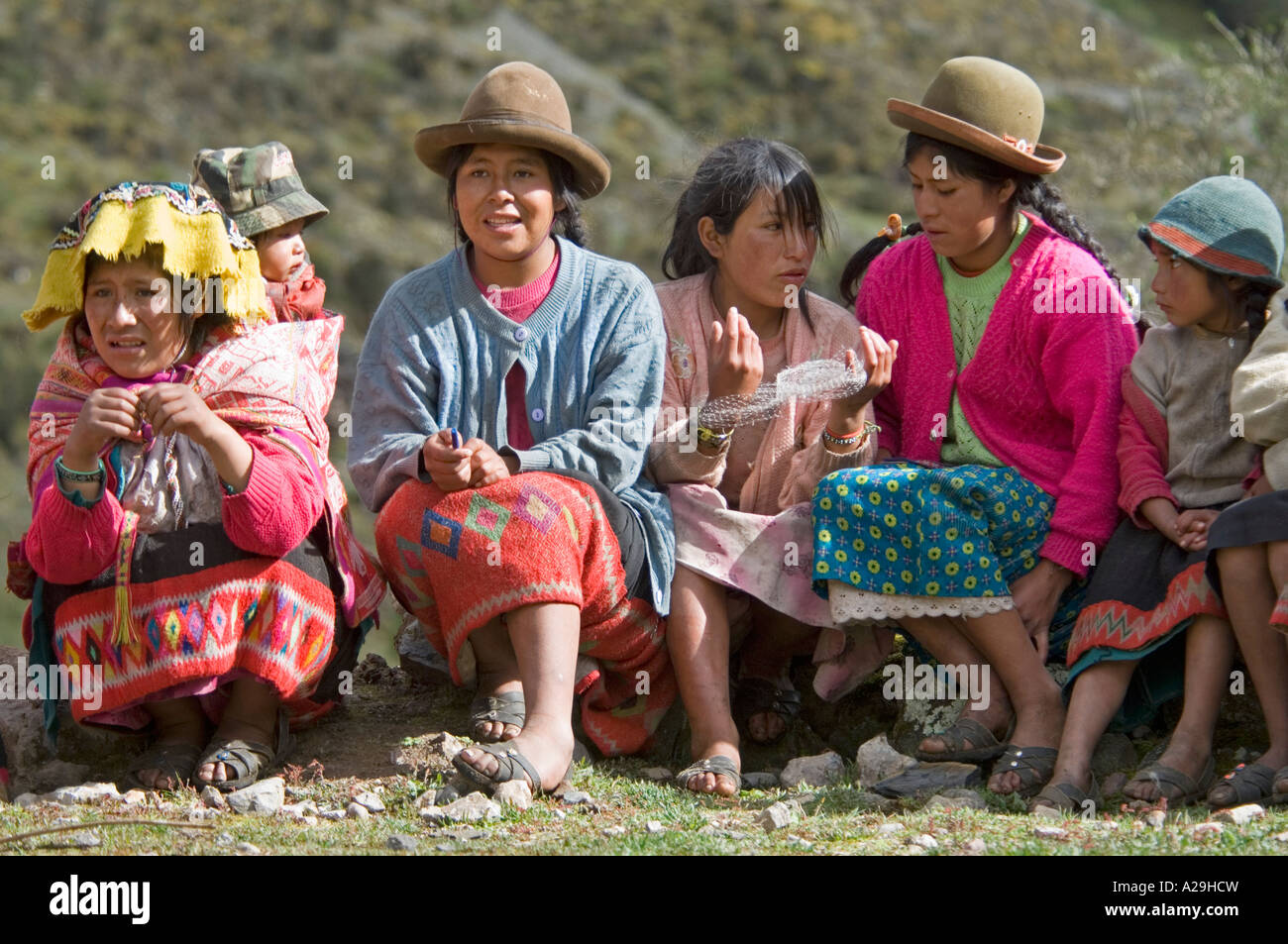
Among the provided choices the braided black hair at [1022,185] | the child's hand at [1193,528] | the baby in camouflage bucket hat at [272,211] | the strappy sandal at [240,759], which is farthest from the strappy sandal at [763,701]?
the baby in camouflage bucket hat at [272,211]

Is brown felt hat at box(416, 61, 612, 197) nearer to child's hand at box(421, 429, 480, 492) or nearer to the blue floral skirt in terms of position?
child's hand at box(421, 429, 480, 492)

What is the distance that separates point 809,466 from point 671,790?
103 cm

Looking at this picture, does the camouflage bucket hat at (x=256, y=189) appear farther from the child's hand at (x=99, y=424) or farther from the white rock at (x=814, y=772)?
the white rock at (x=814, y=772)

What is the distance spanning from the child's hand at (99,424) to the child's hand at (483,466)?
84 cm

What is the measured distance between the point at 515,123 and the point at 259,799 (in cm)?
193

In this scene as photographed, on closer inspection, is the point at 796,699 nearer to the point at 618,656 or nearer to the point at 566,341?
the point at 618,656

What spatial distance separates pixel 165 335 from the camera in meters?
4.48

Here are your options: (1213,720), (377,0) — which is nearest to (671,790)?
(1213,720)

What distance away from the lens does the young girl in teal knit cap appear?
4426 mm

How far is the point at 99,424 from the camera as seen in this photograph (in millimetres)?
4133

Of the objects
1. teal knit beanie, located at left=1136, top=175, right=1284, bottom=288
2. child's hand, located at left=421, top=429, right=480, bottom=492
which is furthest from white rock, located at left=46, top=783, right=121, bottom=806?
teal knit beanie, located at left=1136, top=175, right=1284, bottom=288

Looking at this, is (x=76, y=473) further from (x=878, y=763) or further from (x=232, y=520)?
(x=878, y=763)

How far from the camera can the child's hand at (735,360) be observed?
4672 millimetres

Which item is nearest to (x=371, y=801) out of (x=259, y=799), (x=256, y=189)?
(x=259, y=799)
